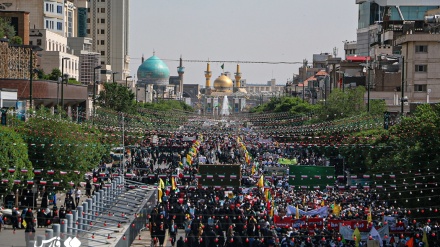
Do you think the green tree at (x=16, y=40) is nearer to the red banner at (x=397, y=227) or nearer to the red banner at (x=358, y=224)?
the red banner at (x=358, y=224)

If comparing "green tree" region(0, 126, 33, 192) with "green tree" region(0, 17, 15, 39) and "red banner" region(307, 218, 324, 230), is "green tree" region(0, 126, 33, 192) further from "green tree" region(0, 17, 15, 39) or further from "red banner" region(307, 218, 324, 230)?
"green tree" region(0, 17, 15, 39)

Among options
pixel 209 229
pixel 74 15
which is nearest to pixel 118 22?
pixel 74 15

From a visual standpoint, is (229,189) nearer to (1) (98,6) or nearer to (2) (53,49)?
(2) (53,49)

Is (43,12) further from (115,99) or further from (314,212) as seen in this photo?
(314,212)

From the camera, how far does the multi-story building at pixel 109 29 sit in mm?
171625

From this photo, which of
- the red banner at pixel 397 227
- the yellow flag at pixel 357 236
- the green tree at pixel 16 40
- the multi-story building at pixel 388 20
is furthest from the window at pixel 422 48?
the yellow flag at pixel 357 236

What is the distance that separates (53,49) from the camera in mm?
108625

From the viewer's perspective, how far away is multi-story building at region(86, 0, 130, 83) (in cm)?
17162

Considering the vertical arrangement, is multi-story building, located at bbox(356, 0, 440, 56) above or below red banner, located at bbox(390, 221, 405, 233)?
above

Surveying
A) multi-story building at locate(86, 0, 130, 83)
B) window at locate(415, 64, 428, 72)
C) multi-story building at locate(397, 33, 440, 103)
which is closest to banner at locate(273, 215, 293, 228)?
multi-story building at locate(397, 33, 440, 103)

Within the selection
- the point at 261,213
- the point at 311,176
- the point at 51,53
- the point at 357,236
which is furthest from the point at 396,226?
the point at 51,53

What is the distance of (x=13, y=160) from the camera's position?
41969mm

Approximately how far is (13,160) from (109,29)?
435 ft

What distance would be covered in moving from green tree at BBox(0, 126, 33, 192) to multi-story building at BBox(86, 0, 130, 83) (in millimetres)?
127322
